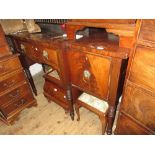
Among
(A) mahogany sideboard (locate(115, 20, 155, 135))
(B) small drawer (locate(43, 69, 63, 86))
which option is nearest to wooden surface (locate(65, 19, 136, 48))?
(A) mahogany sideboard (locate(115, 20, 155, 135))

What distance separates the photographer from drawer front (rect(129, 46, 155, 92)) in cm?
80

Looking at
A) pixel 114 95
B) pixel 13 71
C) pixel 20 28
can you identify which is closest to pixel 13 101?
pixel 13 71

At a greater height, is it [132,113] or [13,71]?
[13,71]

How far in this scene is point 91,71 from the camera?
4.00ft

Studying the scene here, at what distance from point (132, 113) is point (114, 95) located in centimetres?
21

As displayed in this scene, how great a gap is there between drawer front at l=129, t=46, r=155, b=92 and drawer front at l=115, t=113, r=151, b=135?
0.43 m

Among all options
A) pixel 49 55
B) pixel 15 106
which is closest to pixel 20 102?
pixel 15 106

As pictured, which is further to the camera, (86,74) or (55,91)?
(55,91)

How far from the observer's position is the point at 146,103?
3.21ft

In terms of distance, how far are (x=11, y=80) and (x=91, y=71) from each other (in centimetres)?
113

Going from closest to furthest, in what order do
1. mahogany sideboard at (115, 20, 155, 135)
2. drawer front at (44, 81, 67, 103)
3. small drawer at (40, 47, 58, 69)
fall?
1. mahogany sideboard at (115, 20, 155, 135)
2. small drawer at (40, 47, 58, 69)
3. drawer front at (44, 81, 67, 103)

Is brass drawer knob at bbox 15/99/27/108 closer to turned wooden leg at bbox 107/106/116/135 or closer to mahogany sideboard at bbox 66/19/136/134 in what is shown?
mahogany sideboard at bbox 66/19/136/134

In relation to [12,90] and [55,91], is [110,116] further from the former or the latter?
[12,90]
